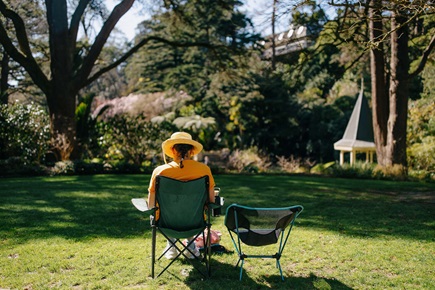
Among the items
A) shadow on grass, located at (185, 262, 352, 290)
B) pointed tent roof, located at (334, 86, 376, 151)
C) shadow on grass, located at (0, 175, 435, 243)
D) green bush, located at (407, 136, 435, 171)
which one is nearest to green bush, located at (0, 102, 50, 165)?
shadow on grass, located at (0, 175, 435, 243)

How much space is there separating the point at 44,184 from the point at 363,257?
8.18 metres

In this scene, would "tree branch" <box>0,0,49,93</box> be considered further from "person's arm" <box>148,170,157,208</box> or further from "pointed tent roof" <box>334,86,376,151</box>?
"pointed tent roof" <box>334,86,376,151</box>

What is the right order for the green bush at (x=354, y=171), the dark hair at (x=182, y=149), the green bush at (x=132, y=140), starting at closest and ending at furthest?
the dark hair at (x=182, y=149), the green bush at (x=354, y=171), the green bush at (x=132, y=140)

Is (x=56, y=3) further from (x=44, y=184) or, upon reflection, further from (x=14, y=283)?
(x=14, y=283)

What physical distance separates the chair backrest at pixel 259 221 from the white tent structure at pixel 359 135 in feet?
52.4

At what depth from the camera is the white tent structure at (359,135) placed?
66.1 feet

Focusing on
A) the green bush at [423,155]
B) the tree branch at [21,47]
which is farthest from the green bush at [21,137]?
the green bush at [423,155]

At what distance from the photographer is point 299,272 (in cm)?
490

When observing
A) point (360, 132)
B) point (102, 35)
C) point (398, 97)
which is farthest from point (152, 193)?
point (360, 132)

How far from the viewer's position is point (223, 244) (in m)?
5.93

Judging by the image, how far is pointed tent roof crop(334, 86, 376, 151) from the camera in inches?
794

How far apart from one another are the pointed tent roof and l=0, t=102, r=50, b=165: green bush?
1243 centimetres

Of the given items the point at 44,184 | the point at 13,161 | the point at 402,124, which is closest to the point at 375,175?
the point at 402,124

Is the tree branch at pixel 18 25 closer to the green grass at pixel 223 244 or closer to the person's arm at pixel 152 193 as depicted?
the green grass at pixel 223 244
